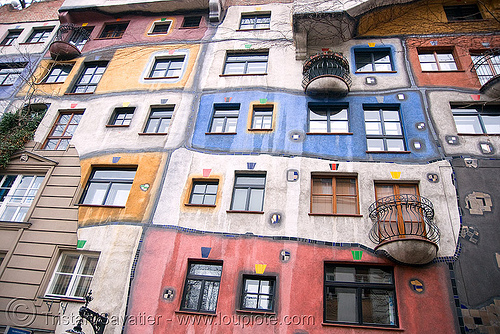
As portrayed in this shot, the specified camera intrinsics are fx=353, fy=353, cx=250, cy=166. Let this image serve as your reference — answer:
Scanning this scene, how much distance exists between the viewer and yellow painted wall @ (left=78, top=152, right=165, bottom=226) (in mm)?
10719

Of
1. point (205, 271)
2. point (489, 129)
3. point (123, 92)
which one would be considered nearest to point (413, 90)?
point (489, 129)

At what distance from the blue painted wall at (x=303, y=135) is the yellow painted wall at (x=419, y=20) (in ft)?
11.5

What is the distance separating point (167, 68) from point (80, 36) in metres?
6.00

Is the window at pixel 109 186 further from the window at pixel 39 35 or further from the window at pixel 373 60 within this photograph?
the window at pixel 39 35

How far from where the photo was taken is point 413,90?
474 inches

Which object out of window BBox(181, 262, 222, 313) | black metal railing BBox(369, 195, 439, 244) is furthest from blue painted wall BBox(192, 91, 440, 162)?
window BBox(181, 262, 222, 313)

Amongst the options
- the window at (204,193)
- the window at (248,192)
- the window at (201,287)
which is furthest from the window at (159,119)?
the window at (201,287)

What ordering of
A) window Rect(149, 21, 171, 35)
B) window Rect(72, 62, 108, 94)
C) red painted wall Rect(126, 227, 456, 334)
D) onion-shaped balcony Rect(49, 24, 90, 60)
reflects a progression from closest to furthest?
1. red painted wall Rect(126, 227, 456, 334)
2. window Rect(72, 62, 108, 94)
3. onion-shaped balcony Rect(49, 24, 90, 60)
4. window Rect(149, 21, 171, 35)

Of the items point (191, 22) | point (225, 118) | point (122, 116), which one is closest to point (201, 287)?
point (225, 118)

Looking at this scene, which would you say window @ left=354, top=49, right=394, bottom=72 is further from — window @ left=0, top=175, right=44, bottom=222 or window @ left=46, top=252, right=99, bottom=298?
window @ left=0, top=175, right=44, bottom=222

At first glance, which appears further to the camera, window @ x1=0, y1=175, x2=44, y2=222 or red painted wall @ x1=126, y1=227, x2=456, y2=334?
window @ x1=0, y1=175, x2=44, y2=222

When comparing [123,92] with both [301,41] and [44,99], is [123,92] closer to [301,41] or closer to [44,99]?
[44,99]

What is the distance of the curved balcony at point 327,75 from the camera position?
12039 millimetres

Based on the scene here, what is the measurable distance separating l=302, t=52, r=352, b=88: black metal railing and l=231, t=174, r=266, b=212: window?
4.06 m
